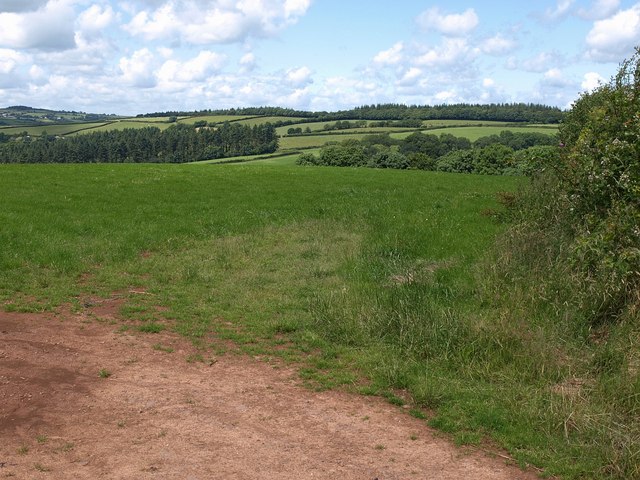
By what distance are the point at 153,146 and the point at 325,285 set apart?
81.6 meters

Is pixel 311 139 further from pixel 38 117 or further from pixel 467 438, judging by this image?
pixel 38 117

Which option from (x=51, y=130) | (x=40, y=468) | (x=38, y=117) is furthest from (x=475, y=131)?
(x=38, y=117)

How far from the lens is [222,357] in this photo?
9555 millimetres

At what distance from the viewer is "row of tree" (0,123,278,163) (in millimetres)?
83250

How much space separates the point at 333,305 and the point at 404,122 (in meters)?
110

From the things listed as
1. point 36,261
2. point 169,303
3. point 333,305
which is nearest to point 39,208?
point 36,261

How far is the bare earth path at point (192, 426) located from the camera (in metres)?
6.11

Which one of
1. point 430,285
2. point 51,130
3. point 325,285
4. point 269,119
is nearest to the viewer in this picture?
point 430,285

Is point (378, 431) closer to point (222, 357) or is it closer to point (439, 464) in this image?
point (439, 464)

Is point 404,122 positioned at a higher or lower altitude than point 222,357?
higher

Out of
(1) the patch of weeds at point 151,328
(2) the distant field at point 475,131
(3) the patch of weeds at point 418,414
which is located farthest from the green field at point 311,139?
(3) the patch of weeds at point 418,414

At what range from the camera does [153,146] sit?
89.6 meters

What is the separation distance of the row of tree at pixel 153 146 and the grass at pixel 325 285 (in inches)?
2338

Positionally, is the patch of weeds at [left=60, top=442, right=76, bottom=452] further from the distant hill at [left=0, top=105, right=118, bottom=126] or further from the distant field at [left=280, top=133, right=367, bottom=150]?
the distant hill at [left=0, top=105, right=118, bottom=126]
